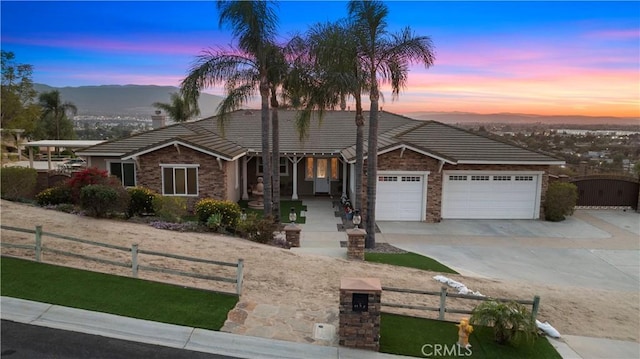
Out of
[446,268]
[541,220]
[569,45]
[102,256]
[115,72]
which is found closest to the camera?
[102,256]

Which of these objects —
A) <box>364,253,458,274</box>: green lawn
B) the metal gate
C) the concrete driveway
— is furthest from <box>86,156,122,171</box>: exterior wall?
the metal gate

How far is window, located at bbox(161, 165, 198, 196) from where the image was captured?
794 inches

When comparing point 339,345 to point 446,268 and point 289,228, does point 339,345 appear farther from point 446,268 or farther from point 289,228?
point 289,228

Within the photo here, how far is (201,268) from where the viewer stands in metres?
11.1

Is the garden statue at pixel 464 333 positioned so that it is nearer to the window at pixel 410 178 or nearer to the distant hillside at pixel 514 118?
the window at pixel 410 178

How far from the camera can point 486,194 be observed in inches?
803

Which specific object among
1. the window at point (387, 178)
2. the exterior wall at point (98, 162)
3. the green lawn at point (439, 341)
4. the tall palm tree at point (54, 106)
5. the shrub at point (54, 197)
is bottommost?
the green lawn at point (439, 341)

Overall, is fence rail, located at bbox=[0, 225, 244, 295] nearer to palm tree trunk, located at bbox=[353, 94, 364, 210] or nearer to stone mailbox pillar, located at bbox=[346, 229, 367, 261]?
stone mailbox pillar, located at bbox=[346, 229, 367, 261]

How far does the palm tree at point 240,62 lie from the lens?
1611 centimetres

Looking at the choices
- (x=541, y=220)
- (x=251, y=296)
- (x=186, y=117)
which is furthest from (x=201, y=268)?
(x=186, y=117)

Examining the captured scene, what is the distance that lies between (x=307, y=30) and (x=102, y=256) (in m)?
10.1

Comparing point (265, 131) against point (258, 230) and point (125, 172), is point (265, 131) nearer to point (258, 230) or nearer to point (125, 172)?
→ point (258, 230)

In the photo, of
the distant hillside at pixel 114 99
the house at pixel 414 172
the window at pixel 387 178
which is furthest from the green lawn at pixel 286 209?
the distant hillside at pixel 114 99

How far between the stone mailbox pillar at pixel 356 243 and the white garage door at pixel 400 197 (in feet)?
21.4
